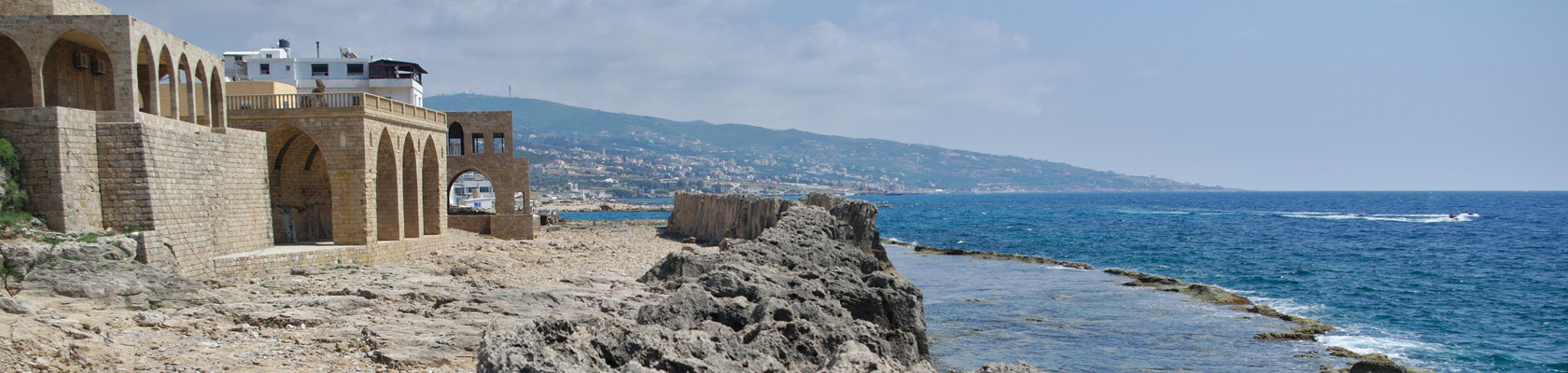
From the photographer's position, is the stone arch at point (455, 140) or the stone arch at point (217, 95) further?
the stone arch at point (455, 140)

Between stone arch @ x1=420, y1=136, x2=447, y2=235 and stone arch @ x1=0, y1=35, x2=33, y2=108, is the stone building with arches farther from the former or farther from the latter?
stone arch @ x1=420, y1=136, x2=447, y2=235

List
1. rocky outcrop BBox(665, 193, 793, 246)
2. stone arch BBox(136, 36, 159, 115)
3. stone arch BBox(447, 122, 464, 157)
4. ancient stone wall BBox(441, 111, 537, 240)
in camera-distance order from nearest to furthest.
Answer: stone arch BBox(136, 36, 159, 115) → rocky outcrop BBox(665, 193, 793, 246) → ancient stone wall BBox(441, 111, 537, 240) → stone arch BBox(447, 122, 464, 157)

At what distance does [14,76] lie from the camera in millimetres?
18688

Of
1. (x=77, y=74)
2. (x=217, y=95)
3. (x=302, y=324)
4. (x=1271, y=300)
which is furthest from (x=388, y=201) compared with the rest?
(x=1271, y=300)

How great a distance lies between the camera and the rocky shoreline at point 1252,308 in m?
16.5

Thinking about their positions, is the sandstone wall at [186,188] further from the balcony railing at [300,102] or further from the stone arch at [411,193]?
the stone arch at [411,193]

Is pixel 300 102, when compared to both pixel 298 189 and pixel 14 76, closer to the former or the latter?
pixel 298 189

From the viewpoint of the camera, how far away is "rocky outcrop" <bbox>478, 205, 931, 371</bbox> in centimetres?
678

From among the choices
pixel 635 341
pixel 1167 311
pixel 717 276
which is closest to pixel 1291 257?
pixel 1167 311

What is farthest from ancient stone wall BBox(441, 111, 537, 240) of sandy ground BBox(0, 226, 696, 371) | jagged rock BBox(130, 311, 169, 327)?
jagged rock BBox(130, 311, 169, 327)

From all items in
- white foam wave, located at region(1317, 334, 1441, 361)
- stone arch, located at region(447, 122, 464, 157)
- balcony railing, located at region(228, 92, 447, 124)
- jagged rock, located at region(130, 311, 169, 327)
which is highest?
balcony railing, located at region(228, 92, 447, 124)

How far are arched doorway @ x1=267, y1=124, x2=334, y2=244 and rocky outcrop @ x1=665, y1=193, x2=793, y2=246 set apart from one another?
45.3 ft

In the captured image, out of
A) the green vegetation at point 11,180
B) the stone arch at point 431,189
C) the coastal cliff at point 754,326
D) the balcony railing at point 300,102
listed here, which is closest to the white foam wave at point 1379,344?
the coastal cliff at point 754,326

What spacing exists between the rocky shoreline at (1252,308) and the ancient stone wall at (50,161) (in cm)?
2034
